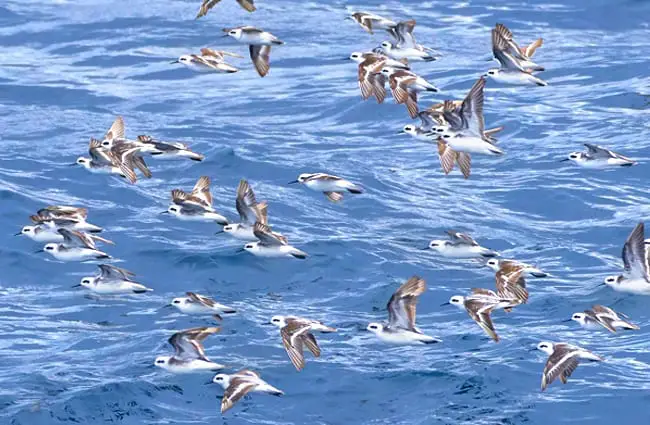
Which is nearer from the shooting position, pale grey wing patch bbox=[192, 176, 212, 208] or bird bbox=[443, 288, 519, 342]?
bird bbox=[443, 288, 519, 342]

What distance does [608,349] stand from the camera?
74.0 feet

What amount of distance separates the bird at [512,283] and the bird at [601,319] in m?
0.98

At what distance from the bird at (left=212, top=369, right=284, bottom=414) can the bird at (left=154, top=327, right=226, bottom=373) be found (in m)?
0.66

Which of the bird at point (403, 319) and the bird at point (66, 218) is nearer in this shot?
the bird at point (403, 319)

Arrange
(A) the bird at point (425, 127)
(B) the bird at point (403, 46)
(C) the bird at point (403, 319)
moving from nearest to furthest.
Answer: (C) the bird at point (403, 319), (A) the bird at point (425, 127), (B) the bird at point (403, 46)

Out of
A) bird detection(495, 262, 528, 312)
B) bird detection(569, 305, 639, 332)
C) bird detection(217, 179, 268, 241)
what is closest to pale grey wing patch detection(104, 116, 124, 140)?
bird detection(217, 179, 268, 241)

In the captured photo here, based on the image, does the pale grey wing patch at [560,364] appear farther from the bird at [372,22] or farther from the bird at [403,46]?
the bird at [372,22]

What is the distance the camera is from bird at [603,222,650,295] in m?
22.5

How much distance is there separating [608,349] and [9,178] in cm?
1411

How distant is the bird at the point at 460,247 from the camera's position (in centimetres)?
2495

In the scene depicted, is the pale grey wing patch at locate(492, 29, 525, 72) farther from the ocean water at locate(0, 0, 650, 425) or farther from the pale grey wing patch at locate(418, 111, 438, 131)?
the ocean water at locate(0, 0, 650, 425)

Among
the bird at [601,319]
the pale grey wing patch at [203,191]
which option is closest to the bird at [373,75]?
the pale grey wing patch at [203,191]

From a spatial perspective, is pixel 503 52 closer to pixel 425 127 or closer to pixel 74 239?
pixel 425 127

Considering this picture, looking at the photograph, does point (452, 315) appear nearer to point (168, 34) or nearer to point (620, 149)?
point (620, 149)
